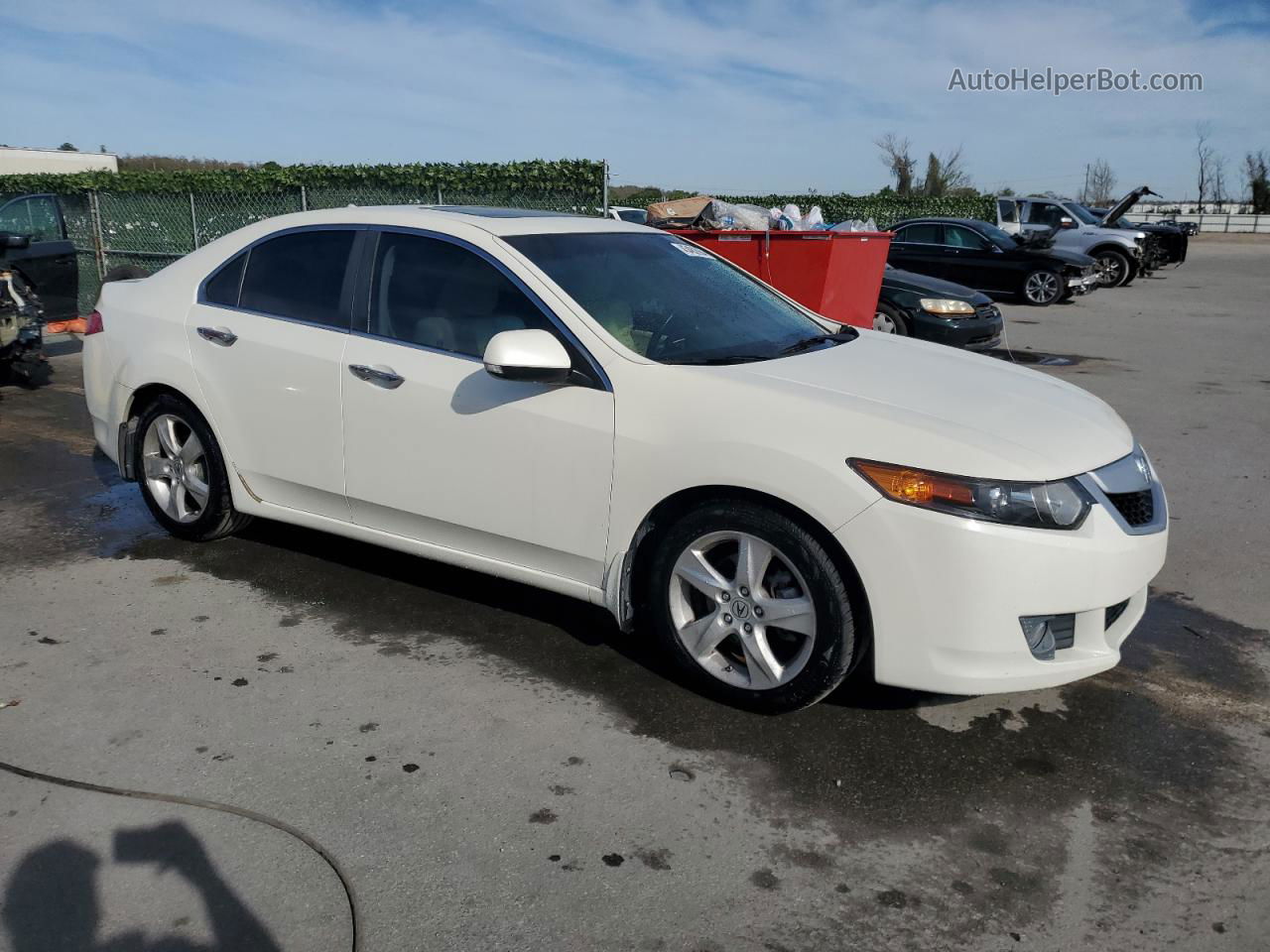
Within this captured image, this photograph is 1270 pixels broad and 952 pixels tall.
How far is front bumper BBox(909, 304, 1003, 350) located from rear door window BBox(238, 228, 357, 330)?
26.6 ft

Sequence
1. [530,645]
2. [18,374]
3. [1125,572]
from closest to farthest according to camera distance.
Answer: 1. [1125,572]
2. [530,645]
3. [18,374]

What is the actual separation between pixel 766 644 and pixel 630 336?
1.20 metres

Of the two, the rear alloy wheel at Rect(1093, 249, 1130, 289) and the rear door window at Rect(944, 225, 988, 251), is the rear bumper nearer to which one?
the rear door window at Rect(944, 225, 988, 251)

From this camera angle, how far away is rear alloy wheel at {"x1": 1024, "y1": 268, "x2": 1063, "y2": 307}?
17.8m

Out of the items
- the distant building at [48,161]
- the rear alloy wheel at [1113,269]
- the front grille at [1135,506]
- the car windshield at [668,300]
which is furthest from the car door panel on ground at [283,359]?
the distant building at [48,161]

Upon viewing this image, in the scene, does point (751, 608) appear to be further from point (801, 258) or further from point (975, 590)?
point (801, 258)

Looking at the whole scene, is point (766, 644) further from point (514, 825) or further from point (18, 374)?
point (18, 374)

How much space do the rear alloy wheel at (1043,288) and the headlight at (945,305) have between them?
720cm

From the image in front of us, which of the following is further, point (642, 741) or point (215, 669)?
point (215, 669)

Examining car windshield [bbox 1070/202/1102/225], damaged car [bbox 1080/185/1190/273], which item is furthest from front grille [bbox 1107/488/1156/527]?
damaged car [bbox 1080/185/1190/273]

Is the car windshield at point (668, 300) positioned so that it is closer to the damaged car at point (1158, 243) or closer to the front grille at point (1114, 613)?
the front grille at point (1114, 613)

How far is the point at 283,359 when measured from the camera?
4.43 m

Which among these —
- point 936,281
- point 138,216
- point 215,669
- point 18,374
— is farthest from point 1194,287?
point 215,669

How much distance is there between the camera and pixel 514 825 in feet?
9.65
